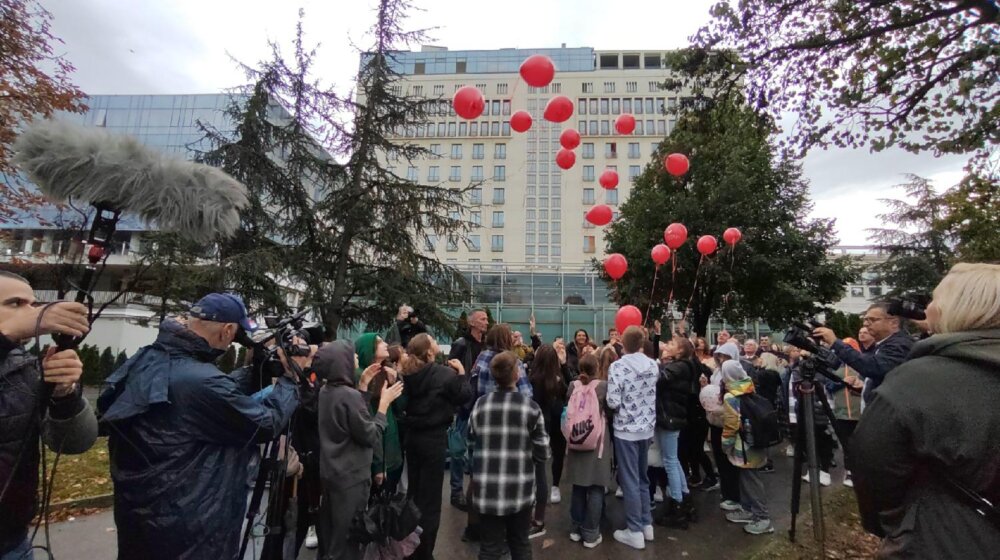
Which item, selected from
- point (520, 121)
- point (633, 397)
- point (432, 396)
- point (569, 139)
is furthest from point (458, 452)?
point (569, 139)

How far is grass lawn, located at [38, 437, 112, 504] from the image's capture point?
227 inches

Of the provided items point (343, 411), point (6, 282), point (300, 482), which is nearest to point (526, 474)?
point (343, 411)

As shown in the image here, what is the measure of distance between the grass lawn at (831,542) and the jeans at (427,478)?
2.81 metres

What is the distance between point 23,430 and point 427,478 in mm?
2780

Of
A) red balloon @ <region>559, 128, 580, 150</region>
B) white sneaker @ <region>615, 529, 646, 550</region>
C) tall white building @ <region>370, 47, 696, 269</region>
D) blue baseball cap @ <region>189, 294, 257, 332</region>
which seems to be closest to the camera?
blue baseball cap @ <region>189, 294, 257, 332</region>

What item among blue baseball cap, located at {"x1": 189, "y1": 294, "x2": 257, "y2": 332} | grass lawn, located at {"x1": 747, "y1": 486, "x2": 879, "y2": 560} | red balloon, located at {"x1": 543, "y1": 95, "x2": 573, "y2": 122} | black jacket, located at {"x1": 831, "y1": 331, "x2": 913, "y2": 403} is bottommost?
grass lawn, located at {"x1": 747, "y1": 486, "x2": 879, "y2": 560}

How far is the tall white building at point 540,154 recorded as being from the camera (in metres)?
58.6

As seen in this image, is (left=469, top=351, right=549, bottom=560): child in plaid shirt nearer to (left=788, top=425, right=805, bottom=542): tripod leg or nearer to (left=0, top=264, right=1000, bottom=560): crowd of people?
(left=0, top=264, right=1000, bottom=560): crowd of people

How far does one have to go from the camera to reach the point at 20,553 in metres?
1.93

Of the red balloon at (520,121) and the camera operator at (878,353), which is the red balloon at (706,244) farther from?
the camera operator at (878,353)

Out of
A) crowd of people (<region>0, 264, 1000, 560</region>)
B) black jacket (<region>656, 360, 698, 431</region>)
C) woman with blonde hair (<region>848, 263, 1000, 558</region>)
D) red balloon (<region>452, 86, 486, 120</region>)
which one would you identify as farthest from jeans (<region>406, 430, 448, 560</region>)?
red balloon (<region>452, 86, 486, 120</region>)

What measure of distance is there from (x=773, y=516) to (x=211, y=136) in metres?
13.6

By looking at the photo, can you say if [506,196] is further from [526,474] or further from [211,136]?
[526,474]

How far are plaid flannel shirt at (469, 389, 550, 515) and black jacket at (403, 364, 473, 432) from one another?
1.45ft
